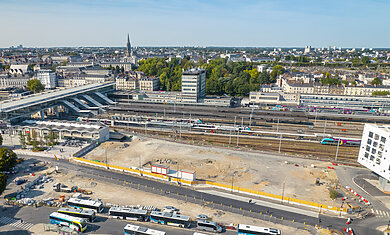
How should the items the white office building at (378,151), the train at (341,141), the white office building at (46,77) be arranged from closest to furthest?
the white office building at (378,151), the train at (341,141), the white office building at (46,77)

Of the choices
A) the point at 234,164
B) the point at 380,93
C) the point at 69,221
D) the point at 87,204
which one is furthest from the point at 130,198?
the point at 380,93

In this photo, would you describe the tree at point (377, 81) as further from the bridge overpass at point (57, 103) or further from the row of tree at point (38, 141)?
the row of tree at point (38, 141)

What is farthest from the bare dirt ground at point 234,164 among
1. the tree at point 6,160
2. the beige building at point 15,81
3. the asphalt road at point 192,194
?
the beige building at point 15,81

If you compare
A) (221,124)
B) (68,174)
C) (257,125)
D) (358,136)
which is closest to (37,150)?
(68,174)

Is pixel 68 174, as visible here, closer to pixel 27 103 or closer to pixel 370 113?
pixel 27 103

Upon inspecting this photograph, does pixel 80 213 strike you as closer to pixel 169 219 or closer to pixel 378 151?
pixel 169 219

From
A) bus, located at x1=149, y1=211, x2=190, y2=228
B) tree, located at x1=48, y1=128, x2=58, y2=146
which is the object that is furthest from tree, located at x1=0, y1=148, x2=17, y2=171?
bus, located at x1=149, y1=211, x2=190, y2=228
